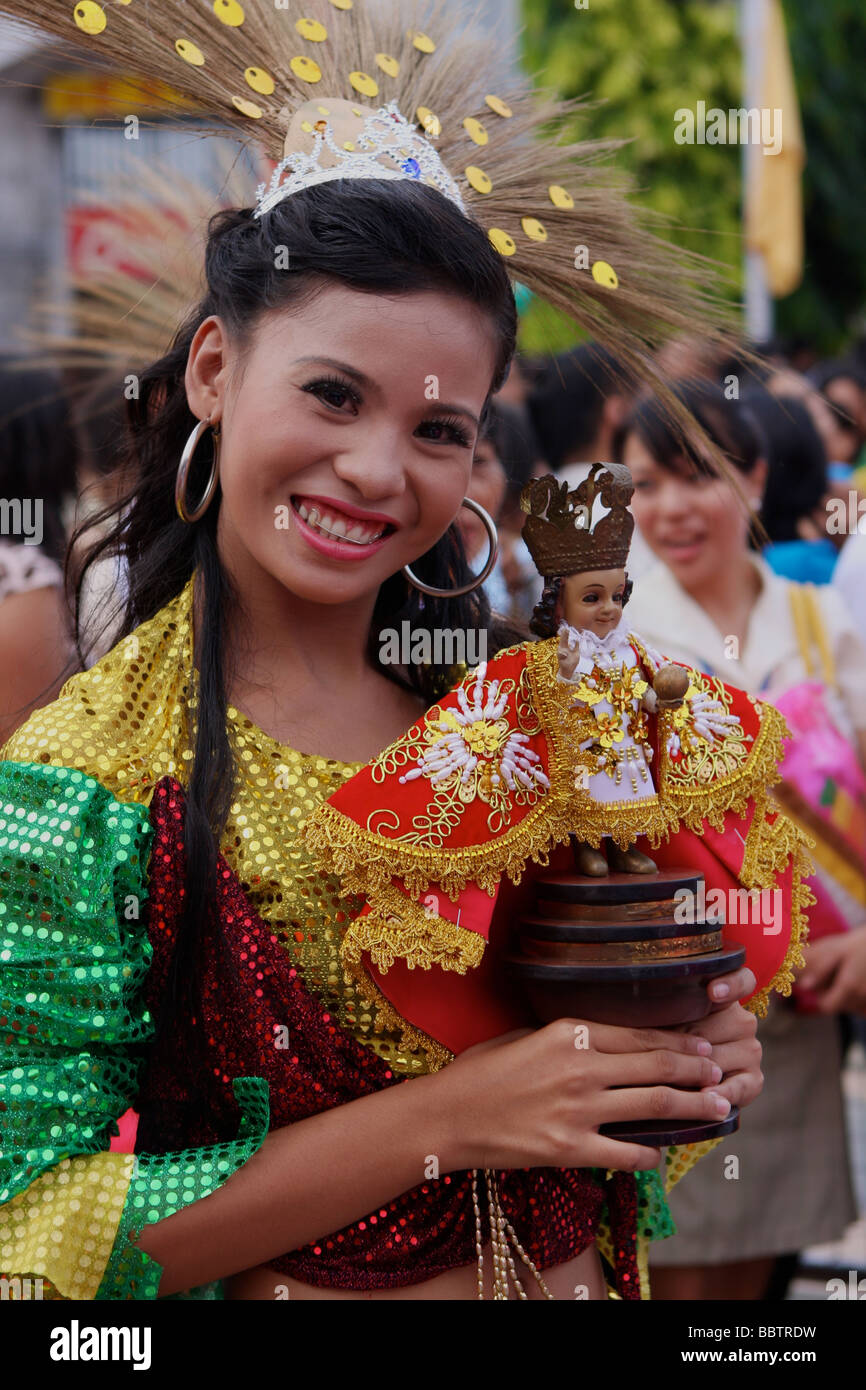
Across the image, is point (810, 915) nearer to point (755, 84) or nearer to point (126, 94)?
point (126, 94)

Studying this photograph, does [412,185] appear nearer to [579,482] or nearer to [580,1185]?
[579,482]

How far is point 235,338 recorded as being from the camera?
190cm

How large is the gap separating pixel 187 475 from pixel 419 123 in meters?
0.60

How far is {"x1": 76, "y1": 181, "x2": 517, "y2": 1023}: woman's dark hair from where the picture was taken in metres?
1.80

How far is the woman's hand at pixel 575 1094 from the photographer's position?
1695 mm

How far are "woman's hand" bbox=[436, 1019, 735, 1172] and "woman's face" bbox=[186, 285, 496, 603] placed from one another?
0.60 metres

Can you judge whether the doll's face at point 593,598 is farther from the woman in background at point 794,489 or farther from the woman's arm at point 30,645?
the woman in background at point 794,489

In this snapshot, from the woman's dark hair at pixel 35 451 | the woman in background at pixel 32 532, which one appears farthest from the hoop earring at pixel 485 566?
the woman's dark hair at pixel 35 451

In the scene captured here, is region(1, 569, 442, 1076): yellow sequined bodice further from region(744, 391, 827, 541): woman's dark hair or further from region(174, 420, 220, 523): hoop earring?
region(744, 391, 827, 541): woman's dark hair

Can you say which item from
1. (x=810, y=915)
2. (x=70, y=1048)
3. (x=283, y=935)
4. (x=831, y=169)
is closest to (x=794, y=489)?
(x=810, y=915)

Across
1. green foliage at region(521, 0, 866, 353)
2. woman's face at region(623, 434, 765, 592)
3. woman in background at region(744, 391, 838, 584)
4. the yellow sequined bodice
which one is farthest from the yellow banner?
green foliage at region(521, 0, 866, 353)

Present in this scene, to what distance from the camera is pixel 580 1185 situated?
197 centimetres

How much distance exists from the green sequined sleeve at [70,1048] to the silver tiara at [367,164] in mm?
799

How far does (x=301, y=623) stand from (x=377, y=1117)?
65 centimetres
